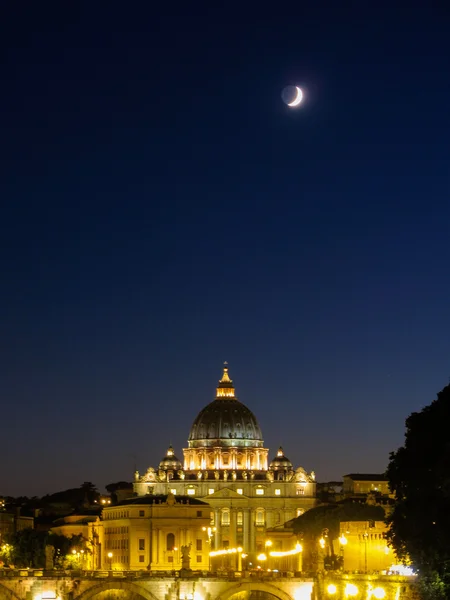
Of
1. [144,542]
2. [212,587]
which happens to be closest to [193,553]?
[144,542]

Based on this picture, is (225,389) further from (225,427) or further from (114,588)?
(114,588)

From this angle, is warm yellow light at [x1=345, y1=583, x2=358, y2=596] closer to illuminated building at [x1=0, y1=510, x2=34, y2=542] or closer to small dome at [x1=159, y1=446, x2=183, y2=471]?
illuminated building at [x1=0, y1=510, x2=34, y2=542]

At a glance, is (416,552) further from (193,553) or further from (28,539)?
(193,553)

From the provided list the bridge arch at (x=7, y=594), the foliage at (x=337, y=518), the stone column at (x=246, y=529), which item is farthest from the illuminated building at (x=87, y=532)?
the bridge arch at (x=7, y=594)

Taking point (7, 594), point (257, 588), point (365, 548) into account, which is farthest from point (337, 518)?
point (7, 594)

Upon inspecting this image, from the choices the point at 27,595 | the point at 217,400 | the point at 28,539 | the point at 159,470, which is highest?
the point at 217,400

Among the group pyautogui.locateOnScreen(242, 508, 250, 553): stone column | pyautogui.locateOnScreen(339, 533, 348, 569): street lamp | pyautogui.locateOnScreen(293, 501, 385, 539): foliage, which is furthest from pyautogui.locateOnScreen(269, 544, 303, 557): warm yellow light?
pyautogui.locateOnScreen(242, 508, 250, 553): stone column
